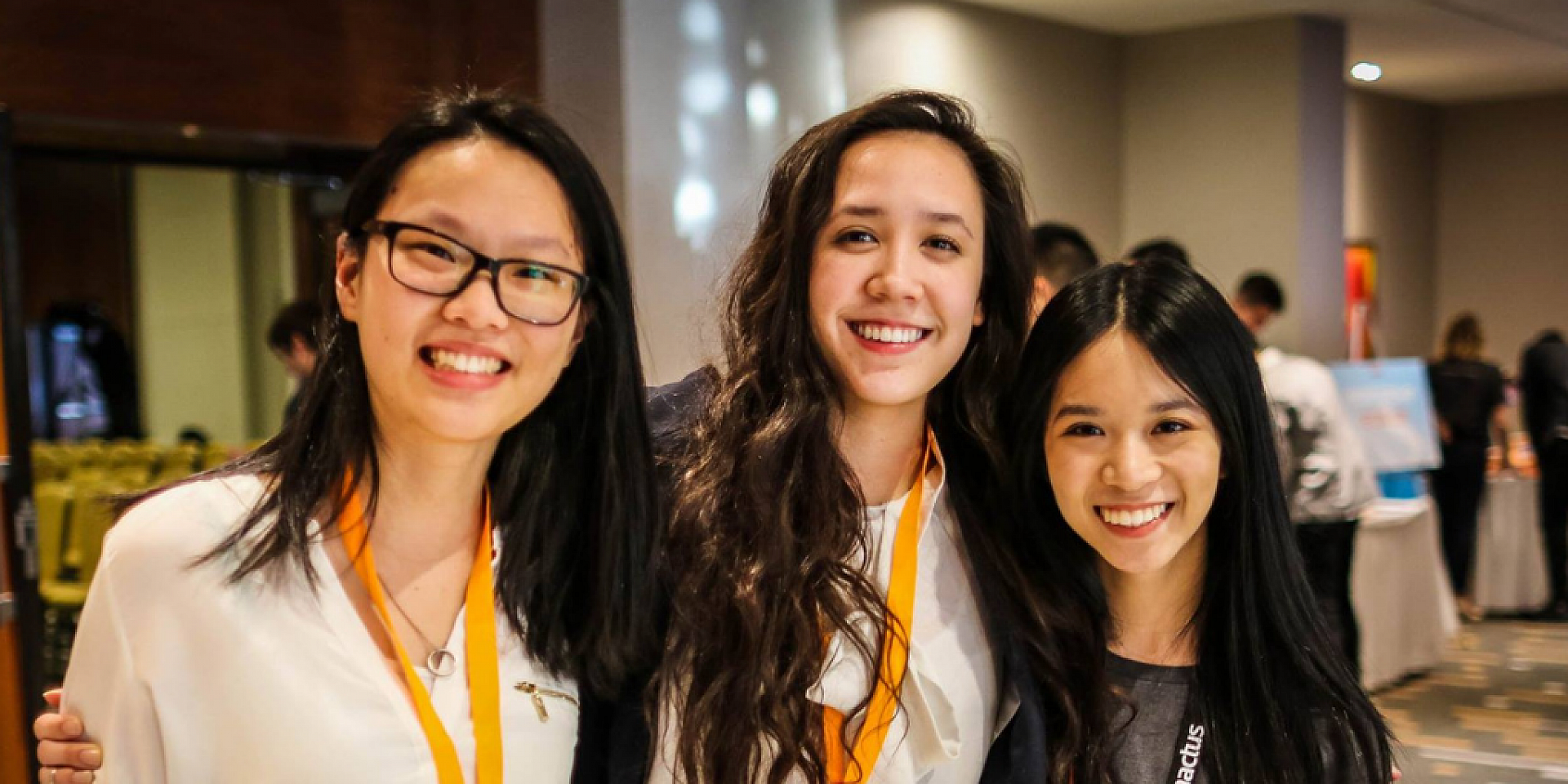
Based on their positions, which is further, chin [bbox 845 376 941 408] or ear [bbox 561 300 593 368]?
chin [bbox 845 376 941 408]

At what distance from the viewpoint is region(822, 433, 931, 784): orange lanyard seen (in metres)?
1.68

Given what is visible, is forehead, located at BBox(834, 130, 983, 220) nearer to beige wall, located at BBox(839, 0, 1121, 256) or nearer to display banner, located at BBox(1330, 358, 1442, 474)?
beige wall, located at BBox(839, 0, 1121, 256)

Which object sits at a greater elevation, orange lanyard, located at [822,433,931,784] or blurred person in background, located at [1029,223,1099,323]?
blurred person in background, located at [1029,223,1099,323]

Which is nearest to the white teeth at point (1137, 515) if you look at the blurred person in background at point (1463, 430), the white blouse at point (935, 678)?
the white blouse at point (935, 678)

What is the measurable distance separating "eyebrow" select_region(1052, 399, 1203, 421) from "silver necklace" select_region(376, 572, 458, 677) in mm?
848

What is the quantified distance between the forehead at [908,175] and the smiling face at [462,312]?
486mm

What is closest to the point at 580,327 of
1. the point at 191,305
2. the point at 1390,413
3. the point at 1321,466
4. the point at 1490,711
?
the point at 1321,466

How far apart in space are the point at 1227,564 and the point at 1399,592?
505 centimetres

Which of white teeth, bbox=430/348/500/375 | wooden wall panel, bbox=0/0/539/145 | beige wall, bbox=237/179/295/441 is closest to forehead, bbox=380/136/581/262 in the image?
white teeth, bbox=430/348/500/375

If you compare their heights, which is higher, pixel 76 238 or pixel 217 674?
pixel 76 238

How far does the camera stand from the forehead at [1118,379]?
174cm

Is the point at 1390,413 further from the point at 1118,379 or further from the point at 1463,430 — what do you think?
the point at 1118,379

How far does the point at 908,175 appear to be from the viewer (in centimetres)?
186

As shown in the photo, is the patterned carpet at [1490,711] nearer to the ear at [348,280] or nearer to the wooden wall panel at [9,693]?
the ear at [348,280]
